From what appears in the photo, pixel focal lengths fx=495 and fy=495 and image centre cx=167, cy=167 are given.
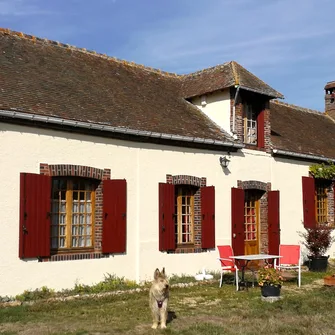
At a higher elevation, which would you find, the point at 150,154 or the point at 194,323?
the point at 150,154

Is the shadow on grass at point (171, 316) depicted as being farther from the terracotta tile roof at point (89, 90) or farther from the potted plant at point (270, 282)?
the terracotta tile roof at point (89, 90)

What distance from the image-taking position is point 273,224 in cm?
1423

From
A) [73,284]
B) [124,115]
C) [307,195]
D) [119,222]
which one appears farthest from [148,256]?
[307,195]

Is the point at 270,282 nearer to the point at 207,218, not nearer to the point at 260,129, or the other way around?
the point at 207,218

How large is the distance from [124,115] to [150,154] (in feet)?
3.61

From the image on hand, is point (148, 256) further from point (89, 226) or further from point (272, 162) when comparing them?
point (272, 162)

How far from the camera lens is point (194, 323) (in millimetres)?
7535

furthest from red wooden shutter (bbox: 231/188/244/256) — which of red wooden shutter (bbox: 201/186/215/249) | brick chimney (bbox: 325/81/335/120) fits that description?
brick chimney (bbox: 325/81/335/120)

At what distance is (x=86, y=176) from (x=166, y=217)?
2300mm

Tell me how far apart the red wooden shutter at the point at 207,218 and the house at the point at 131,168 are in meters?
0.03

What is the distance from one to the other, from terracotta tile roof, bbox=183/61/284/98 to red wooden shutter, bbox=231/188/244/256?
295 cm

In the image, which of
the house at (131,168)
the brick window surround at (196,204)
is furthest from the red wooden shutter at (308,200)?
the brick window surround at (196,204)

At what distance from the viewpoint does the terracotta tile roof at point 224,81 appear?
45.0 ft

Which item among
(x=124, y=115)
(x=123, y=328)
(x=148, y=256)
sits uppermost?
(x=124, y=115)
